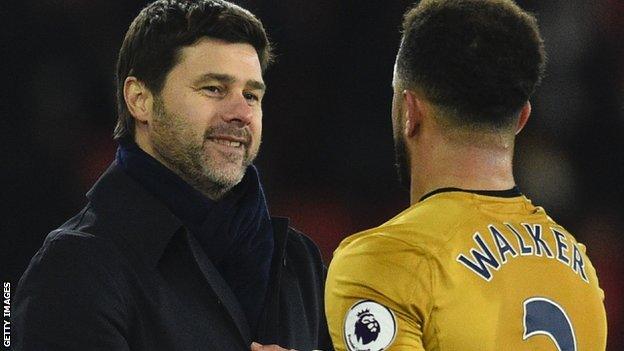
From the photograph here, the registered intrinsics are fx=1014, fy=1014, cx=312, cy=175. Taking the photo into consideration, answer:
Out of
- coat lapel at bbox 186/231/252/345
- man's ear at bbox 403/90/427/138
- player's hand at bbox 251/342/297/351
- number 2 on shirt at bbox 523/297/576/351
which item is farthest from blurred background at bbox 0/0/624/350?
number 2 on shirt at bbox 523/297/576/351

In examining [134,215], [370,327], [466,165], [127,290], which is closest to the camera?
[370,327]

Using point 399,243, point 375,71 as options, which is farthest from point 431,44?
point 375,71

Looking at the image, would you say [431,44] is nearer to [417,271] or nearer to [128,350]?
[417,271]

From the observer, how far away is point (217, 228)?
2.26 metres

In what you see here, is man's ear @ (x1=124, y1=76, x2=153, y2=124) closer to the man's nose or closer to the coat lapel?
the man's nose

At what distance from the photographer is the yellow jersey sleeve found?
5.03 feet

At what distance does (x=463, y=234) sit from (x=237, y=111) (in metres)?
0.87

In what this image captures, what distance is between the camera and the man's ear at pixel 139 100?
237cm

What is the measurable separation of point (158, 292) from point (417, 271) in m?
0.74

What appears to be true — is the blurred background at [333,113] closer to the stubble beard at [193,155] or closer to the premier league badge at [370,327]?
the stubble beard at [193,155]

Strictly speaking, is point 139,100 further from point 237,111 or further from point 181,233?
point 181,233

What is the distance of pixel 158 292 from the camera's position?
2.11 meters

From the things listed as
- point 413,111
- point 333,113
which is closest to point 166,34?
point 413,111

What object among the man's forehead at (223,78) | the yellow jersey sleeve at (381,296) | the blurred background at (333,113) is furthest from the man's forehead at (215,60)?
the blurred background at (333,113)
